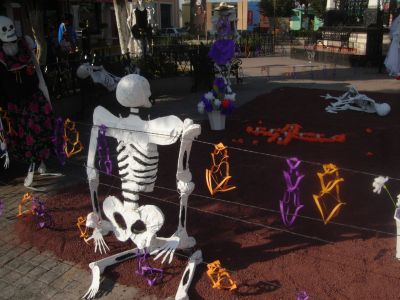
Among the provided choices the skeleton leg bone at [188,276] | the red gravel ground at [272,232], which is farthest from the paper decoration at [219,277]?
the skeleton leg bone at [188,276]

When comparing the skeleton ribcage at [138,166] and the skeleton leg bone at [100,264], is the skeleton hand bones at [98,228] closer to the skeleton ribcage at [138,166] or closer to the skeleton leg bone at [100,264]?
the skeleton leg bone at [100,264]

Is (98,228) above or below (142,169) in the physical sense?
below

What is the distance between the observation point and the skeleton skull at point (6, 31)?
5398mm

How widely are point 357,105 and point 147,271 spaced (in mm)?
7777

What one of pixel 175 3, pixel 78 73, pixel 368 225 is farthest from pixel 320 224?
pixel 175 3

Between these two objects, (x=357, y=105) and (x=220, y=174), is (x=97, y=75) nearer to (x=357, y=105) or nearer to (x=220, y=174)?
(x=220, y=174)

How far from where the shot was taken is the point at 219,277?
379cm

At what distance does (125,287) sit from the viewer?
12.7 ft

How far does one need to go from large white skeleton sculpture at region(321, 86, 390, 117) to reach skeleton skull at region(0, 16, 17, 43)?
7.01m

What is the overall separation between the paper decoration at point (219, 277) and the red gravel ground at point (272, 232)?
0.18ft

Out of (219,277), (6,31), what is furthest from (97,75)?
(219,277)

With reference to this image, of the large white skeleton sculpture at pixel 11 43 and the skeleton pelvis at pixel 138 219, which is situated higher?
the large white skeleton sculpture at pixel 11 43

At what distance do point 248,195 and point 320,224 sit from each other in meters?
1.10

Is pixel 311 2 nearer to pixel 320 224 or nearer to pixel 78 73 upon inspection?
pixel 78 73
